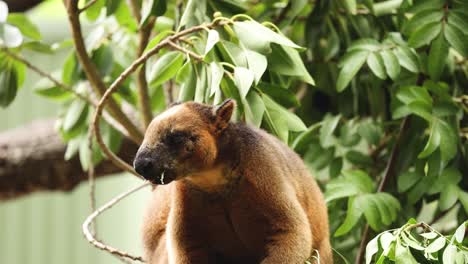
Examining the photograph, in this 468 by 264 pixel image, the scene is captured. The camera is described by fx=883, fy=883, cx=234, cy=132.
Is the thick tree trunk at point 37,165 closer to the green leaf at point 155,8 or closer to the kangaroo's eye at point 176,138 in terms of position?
the green leaf at point 155,8

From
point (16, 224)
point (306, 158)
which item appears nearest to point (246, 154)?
A: point (306, 158)

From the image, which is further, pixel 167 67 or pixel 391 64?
pixel 391 64

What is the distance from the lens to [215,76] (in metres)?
3.60

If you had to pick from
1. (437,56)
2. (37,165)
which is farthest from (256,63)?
(37,165)

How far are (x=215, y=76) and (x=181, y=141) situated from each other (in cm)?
36

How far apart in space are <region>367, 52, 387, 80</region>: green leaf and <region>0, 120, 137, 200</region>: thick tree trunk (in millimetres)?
2768

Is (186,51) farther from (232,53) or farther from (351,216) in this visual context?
(351,216)

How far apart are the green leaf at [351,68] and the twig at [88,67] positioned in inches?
46.2

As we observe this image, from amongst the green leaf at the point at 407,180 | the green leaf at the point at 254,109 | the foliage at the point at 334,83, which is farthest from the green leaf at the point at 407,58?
the green leaf at the point at 254,109

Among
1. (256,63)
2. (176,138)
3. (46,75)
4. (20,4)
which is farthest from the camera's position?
(20,4)

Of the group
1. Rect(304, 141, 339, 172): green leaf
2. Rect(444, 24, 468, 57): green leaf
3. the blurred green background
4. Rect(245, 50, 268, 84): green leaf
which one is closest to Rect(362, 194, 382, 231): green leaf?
Rect(304, 141, 339, 172): green leaf

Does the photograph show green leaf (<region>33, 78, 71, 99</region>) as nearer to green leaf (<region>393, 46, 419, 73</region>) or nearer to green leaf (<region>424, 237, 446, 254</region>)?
green leaf (<region>393, 46, 419, 73</region>)

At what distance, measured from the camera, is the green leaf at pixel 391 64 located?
14.2 ft

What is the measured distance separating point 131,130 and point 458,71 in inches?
72.8
